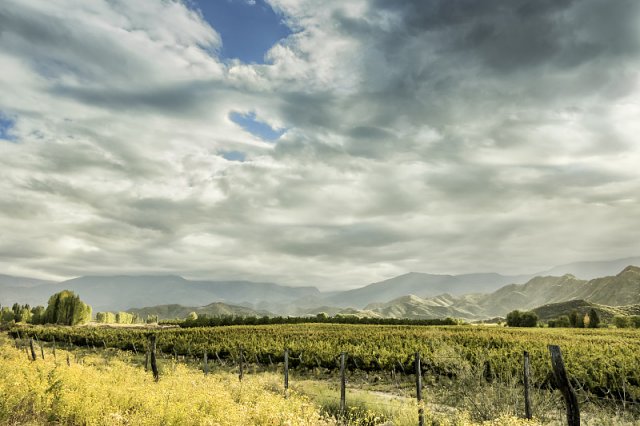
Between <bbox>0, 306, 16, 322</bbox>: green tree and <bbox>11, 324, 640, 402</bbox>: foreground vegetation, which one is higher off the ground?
<bbox>11, 324, 640, 402</bbox>: foreground vegetation

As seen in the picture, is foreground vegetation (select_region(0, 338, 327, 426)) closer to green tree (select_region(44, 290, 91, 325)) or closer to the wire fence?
the wire fence

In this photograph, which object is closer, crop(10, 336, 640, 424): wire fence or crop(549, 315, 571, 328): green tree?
crop(10, 336, 640, 424): wire fence

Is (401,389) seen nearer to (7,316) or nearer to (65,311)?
(65,311)

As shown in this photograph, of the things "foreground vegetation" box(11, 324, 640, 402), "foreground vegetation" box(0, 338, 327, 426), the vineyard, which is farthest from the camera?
"foreground vegetation" box(11, 324, 640, 402)

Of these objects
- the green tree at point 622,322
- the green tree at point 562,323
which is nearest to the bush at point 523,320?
the green tree at point 562,323

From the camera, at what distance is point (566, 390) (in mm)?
8523

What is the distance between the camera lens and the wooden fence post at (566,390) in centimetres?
835

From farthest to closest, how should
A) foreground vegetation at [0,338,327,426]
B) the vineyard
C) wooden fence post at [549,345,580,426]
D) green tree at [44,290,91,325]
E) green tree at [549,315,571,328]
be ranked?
green tree at [44,290,91,325] < green tree at [549,315,571,328] < the vineyard < foreground vegetation at [0,338,327,426] < wooden fence post at [549,345,580,426]

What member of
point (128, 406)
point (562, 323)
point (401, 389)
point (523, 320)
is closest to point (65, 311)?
point (401, 389)

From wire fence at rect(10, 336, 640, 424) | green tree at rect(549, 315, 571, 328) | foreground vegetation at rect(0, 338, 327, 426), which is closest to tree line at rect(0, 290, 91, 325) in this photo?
wire fence at rect(10, 336, 640, 424)

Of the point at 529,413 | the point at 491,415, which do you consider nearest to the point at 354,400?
the point at 491,415

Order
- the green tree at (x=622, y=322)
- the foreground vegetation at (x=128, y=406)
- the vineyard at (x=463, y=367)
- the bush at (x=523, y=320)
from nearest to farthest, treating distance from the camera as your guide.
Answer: the foreground vegetation at (x=128, y=406), the vineyard at (x=463, y=367), the green tree at (x=622, y=322), the bush at (x=523, y=320)

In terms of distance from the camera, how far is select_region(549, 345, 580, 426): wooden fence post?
8.35 m

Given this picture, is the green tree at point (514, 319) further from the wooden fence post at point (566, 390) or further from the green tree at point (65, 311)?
the green tree at point (65, 311)
